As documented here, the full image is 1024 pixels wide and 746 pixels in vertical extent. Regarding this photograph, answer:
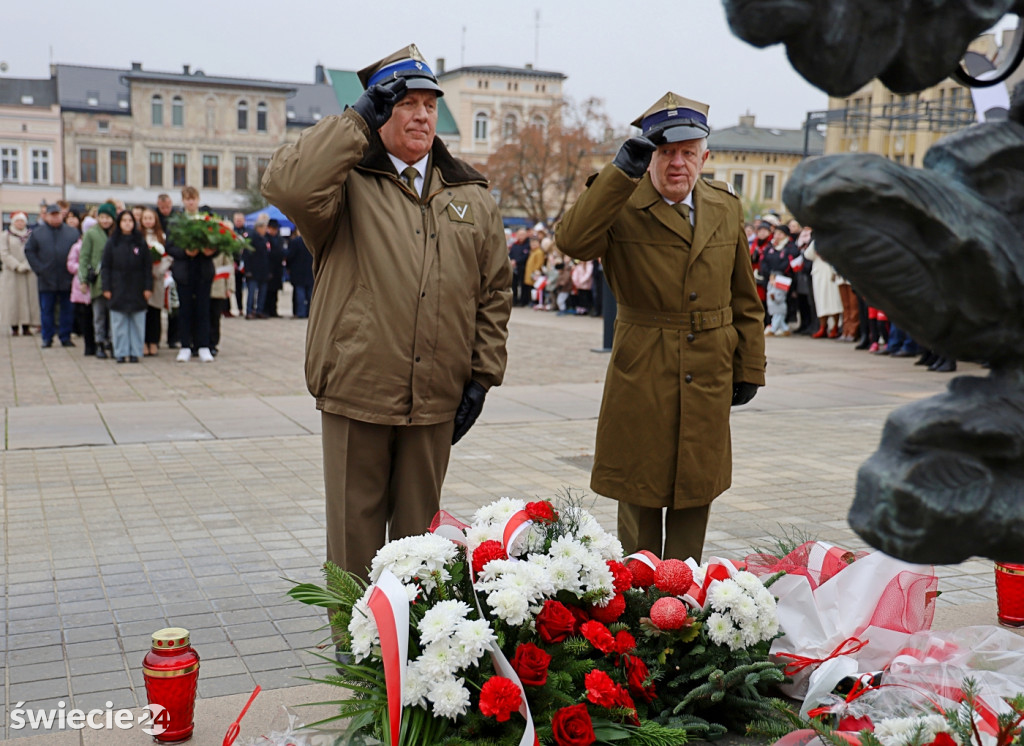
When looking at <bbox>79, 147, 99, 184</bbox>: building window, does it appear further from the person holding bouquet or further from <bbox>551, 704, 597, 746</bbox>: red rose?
<bbox>551, 704, 597, 746</bbox>: red rose

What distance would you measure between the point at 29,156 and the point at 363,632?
77139mm

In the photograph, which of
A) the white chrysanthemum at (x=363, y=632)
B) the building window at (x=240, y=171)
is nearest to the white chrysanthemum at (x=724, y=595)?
the white chrysanthemum at (x=363, y=632)

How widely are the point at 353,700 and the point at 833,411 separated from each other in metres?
8.62

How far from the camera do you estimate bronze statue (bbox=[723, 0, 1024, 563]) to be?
1316mm

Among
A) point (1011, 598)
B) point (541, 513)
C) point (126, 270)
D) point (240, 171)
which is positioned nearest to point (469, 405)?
point (541, 513)

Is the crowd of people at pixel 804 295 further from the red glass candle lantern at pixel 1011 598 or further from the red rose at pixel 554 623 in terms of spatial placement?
the red rose at pixel 554 623

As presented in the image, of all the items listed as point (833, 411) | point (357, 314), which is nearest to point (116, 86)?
point (833, 411)

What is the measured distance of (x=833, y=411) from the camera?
34.8 feet

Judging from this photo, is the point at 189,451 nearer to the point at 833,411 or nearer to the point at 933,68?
the point at 833,411

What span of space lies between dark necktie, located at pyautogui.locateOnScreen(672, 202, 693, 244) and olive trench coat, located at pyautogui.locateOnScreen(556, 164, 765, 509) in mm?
12

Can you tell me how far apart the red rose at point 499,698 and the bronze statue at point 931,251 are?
52.2 inches

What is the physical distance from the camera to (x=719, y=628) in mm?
2953

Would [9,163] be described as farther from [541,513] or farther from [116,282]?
[541,513]

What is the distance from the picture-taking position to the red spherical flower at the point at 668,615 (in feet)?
9.74
